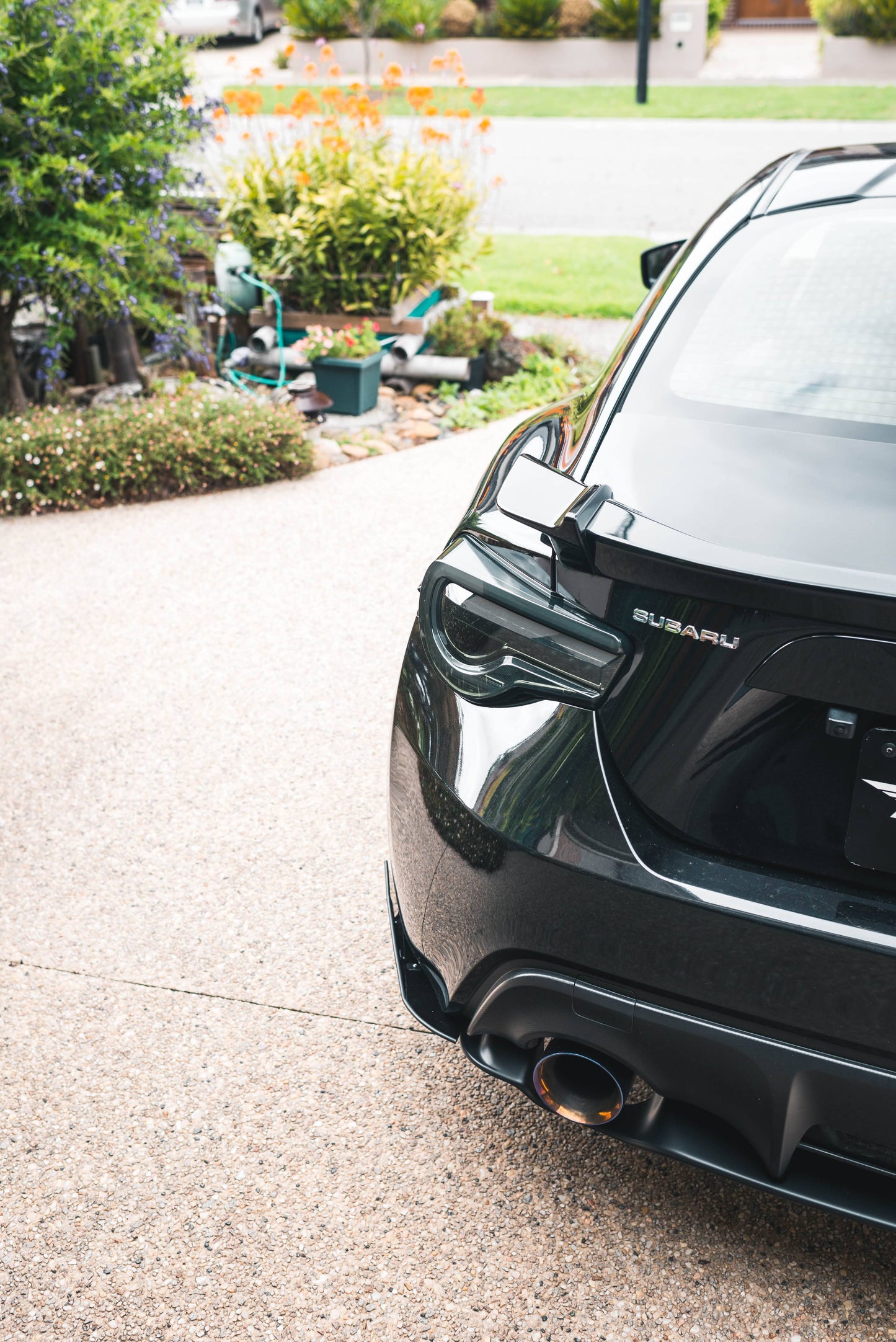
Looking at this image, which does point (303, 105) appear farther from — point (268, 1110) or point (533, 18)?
point (533, 18)

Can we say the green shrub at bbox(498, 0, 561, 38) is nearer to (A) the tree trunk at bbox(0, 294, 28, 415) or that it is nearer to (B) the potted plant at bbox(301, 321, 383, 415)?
(B) the potted plant at bbox(301, 321, 383, 415)

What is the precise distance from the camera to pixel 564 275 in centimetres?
831

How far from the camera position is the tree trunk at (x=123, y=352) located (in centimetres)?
588

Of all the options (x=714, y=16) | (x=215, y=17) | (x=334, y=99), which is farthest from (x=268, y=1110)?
(x=714, y=16)

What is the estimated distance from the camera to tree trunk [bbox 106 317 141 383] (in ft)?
19.3

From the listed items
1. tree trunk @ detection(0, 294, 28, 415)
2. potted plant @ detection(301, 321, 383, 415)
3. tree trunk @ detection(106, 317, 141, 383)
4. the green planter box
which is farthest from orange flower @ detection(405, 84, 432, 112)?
tree trunk @ detection(0, 294, 28, 415)

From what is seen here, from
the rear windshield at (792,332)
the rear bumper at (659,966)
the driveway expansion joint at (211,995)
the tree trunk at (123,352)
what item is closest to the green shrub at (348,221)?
the tree trunk at (123,352)

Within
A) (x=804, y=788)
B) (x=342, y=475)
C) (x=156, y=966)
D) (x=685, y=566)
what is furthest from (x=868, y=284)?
(x=342, y=475)

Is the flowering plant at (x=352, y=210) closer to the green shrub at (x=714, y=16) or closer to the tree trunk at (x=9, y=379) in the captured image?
the tree trunk at (x=9, y=379)

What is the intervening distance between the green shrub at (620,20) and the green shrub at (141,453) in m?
20.1

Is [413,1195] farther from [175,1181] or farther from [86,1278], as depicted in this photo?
[86,1278]

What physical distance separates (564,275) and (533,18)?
676 inches

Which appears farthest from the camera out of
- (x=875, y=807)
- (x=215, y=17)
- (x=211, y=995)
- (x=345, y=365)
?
(x=215, y=17)

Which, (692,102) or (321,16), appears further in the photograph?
(321,16)
